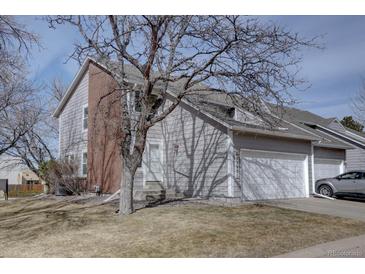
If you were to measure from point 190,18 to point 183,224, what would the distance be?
6198 mm

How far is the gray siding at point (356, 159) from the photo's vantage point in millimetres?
25783

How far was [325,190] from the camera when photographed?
19.2 metres

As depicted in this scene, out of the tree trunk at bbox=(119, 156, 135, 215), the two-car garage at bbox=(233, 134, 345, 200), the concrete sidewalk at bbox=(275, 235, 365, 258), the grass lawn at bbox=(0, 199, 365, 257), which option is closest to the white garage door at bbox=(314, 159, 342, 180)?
the two-car garage at bbox=(233, 134, 345, 200)

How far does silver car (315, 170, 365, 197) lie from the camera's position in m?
18.0

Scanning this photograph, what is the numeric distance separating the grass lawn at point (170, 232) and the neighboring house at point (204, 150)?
2690 millimetres

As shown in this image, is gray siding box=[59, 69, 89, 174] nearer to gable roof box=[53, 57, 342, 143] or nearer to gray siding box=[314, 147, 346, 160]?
gable roof box=[53, 57, 342, 143]

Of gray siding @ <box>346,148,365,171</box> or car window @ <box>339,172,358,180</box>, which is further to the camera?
gray siding @ <box>346,148,365,171</box>

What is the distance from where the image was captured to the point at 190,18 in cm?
1199

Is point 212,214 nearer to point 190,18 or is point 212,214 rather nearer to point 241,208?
point 241,208

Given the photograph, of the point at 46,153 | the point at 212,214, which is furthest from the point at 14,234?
the point at 46,153

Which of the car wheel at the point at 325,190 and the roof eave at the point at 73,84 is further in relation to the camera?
the roof eave at the point at 73,84

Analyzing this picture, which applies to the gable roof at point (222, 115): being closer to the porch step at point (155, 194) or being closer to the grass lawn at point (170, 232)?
the grass lawn at point (170, 232)

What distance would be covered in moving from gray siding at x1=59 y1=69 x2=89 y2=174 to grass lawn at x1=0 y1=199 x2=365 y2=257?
26.0 ft

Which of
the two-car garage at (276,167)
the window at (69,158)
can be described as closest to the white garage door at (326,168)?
the two-car garage at (276,167)
